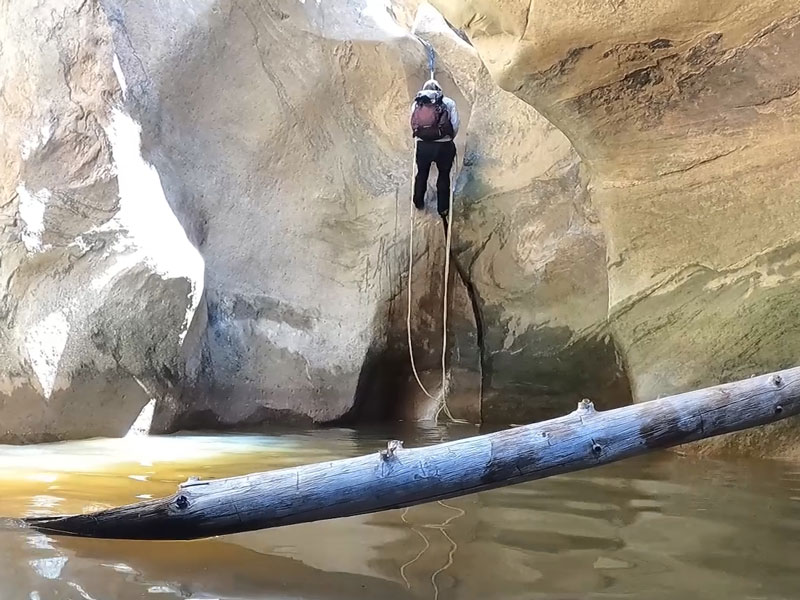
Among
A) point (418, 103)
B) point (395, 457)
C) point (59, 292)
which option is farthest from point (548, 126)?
point (395, 457)

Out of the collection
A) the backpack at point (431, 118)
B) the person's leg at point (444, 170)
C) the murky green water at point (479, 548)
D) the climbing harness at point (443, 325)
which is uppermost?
the backpack at point (431, 118)

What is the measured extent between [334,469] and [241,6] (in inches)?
255

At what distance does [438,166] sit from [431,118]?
0.42 m

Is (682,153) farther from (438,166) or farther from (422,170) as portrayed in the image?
(422,170)

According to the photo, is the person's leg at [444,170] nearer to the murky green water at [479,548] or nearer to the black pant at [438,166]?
the black pant at [438,166]

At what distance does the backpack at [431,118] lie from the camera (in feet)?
21.7

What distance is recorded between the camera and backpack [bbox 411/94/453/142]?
662 cm

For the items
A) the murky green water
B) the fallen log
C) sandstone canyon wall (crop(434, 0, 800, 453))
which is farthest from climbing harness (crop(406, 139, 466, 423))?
the fallen log

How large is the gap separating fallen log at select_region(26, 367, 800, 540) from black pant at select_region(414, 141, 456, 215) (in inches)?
179

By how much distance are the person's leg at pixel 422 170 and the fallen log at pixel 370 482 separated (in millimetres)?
4660

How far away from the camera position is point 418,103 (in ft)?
21.9

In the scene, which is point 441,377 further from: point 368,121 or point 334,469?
point 334,469

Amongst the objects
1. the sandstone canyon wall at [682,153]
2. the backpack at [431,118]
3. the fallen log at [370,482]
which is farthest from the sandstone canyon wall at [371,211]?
the fallen log at [370,482]

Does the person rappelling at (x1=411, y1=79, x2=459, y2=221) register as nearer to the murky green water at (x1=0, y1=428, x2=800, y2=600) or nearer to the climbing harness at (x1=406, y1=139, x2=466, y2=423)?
the climbing harness at (x1=406, y1=139, x2=466, y2=423)
